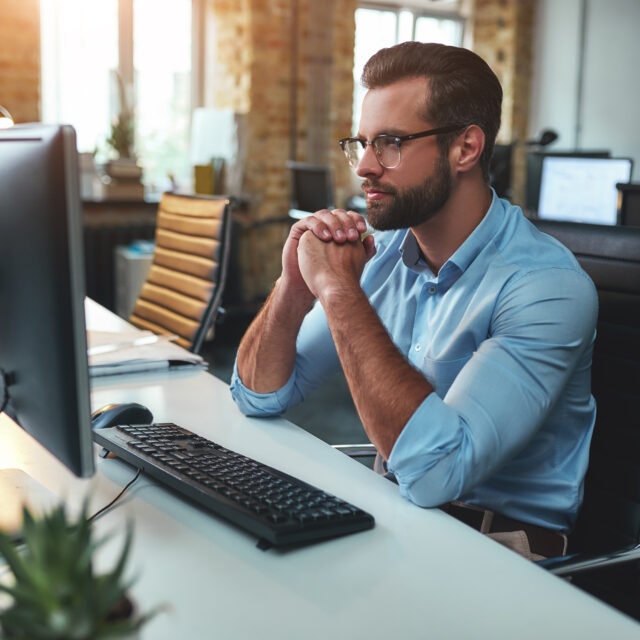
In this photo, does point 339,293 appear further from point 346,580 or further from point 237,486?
point 346,580

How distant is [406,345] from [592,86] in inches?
230

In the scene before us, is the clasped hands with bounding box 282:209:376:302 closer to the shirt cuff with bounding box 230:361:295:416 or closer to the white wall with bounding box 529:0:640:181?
the shirt cuff with bounding box 230:361:295:416

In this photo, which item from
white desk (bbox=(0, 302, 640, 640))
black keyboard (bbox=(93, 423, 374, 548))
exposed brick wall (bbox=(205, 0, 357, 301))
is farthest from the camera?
exposed brick wall (bbox=(205, 0, 357, 301))

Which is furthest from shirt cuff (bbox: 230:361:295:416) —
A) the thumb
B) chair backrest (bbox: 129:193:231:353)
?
chair backrest (bbox: 129:193:231:353)

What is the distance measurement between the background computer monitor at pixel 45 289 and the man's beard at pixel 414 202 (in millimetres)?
665

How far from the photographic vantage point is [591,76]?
650 centimetres

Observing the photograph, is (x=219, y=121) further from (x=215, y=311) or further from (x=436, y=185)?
(x=436, y=185)

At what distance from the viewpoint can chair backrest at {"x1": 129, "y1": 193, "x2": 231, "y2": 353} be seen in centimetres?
214

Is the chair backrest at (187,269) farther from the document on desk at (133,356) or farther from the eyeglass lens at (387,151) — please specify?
the eyeglass lens at (387,151)

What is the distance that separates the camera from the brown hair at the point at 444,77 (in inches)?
53.7

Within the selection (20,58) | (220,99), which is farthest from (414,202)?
(220,99)

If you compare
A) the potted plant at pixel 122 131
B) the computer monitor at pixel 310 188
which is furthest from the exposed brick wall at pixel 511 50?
the potted plant at pixel 122 131

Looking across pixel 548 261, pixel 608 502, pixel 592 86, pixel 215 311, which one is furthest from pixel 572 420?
pixel 592 86

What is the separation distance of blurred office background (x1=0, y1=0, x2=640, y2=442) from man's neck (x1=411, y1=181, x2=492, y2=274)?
9.10 ft
